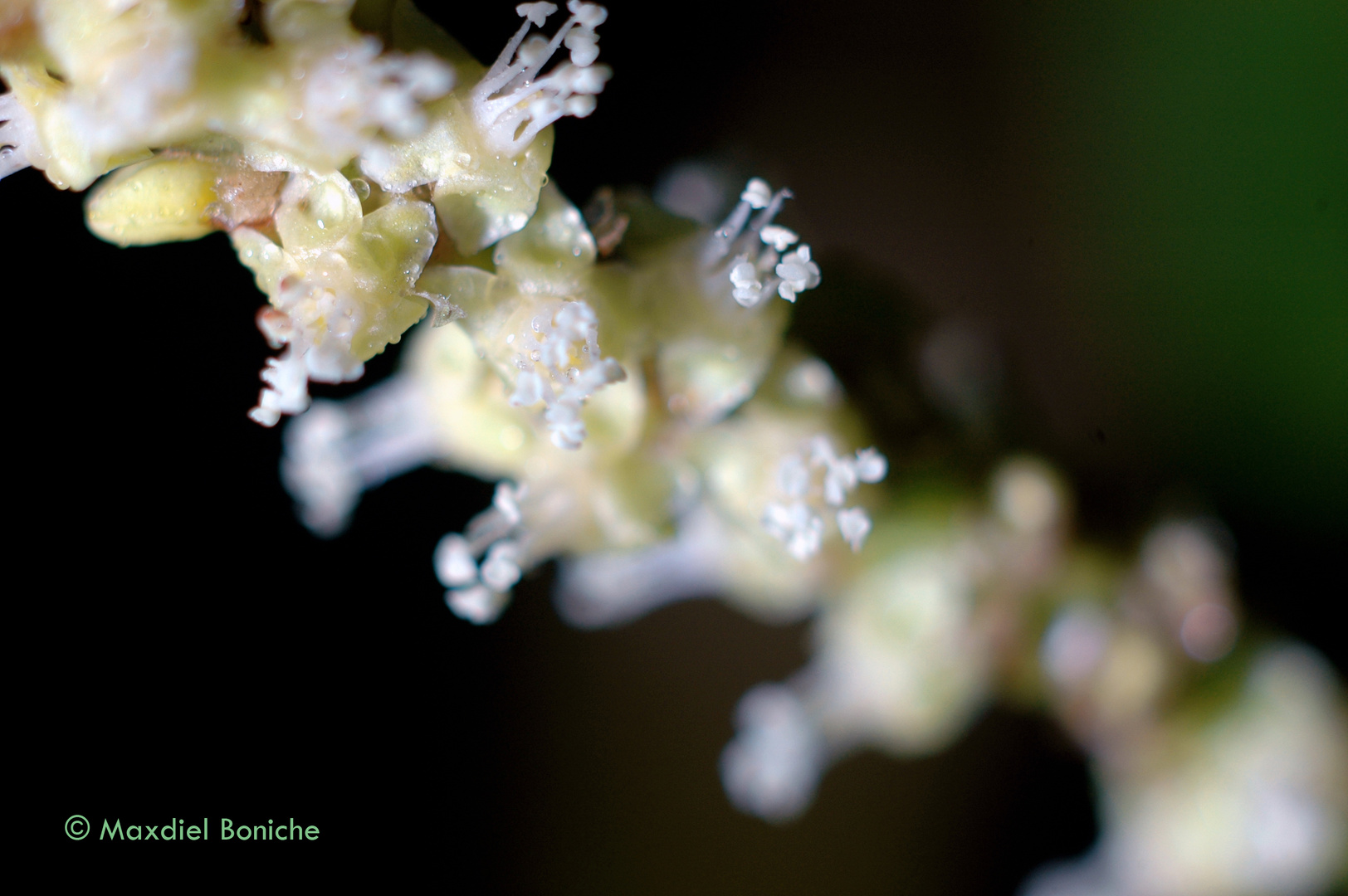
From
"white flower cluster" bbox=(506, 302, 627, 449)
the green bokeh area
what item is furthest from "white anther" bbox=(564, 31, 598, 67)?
the green bokeh area

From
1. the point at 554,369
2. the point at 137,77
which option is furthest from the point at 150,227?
the point at 554,369

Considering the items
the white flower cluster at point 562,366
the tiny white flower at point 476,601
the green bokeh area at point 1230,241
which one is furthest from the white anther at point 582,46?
the green bokeh area at point 1230,241

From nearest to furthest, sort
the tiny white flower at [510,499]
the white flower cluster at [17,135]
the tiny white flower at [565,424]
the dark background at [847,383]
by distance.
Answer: the white flower cluster at [17,135]
the tiny white flower at [565,424]
the tiny white flower at [510,499]
the dark background at [847,383]

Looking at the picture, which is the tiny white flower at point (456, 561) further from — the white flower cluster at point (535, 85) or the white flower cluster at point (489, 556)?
the white flower cluster at point (535, 85)

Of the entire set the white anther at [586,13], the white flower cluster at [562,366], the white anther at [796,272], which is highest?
the white anther at [586,13]

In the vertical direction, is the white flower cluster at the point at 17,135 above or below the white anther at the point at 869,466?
above

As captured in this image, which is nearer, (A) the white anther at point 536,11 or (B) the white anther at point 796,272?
(A) the white anther at point 536,11

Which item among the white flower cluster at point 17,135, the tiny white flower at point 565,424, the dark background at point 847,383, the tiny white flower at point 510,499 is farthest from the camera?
the dark background at point 847,383
